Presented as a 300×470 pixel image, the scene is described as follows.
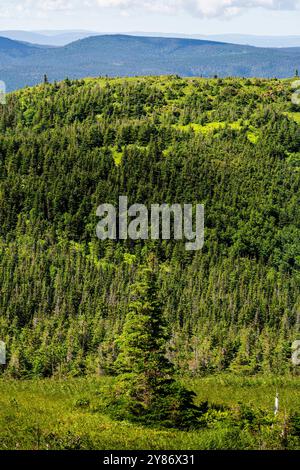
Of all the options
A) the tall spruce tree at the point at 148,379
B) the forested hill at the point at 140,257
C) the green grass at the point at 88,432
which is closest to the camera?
the green grass at the point at 88,432

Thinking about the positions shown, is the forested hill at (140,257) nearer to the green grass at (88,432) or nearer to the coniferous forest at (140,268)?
the coniferous forest at (140,268)

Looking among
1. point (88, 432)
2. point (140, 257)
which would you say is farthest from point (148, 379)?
point (140, 257)

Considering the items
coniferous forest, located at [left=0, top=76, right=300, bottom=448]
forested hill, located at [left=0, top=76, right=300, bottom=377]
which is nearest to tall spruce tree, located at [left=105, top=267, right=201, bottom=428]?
coniferous forest, located at [left=0, top=76, right=300, bottom=448]

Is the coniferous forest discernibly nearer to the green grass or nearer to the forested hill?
the forested hill

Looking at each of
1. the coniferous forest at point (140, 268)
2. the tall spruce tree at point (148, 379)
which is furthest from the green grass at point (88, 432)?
the coniferous forest at point (140, 268)

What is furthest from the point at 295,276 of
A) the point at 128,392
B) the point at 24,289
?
the point at 128,392

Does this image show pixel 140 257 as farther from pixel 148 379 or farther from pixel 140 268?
pixel 148 379
